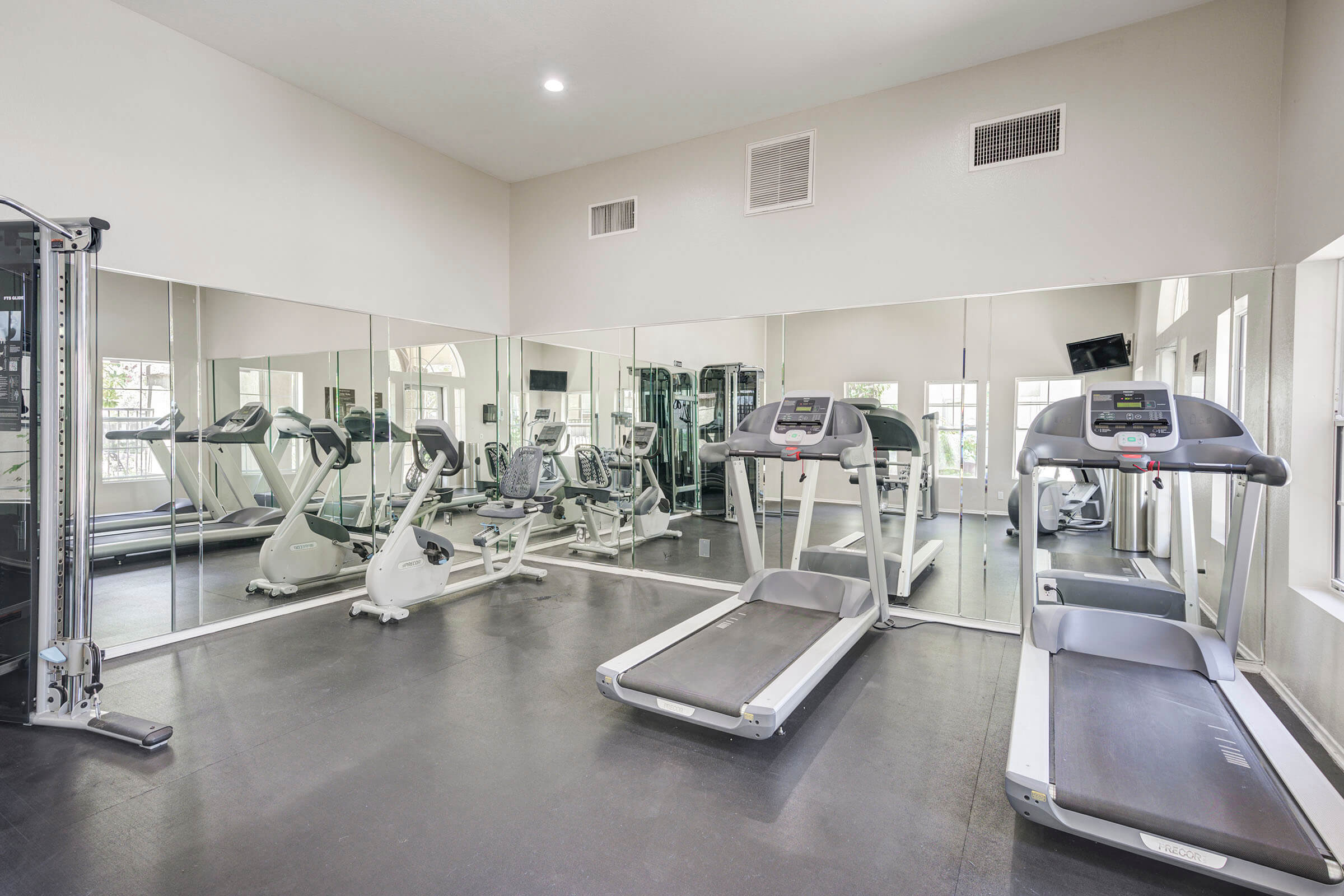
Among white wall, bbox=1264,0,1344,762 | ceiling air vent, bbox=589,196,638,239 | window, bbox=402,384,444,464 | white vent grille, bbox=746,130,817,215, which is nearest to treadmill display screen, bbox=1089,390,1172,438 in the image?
white wall, bbox=1264,0,1344,762

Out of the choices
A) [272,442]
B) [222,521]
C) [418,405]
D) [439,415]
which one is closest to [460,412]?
[439,415]

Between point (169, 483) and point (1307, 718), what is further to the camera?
point (169, 483)

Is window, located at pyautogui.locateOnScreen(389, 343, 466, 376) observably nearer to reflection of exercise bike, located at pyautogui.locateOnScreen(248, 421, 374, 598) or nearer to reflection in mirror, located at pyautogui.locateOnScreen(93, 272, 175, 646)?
reflection of exercise bike, located at pyautogui.locateOnScreen(248, 421, 374, 598)

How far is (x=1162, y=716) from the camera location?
2.39 metres

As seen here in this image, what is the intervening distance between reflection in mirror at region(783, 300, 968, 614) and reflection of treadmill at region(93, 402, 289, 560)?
12.6ft

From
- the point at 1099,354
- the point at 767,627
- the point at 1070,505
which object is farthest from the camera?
the point at 1070,505

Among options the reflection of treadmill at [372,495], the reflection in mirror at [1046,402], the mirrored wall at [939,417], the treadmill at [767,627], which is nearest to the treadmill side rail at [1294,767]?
the mirrored wall at [939,417]

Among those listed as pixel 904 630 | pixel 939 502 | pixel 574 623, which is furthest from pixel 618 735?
pixel 939 502

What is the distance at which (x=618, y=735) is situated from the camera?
2.80 m

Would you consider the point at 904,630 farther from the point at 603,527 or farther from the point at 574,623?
the point at 603,527

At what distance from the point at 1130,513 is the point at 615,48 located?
4.31m

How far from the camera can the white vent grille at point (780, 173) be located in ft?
15.7

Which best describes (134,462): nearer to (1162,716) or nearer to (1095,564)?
(1162,716)

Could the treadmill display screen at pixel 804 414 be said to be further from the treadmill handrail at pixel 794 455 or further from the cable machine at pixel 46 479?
the cable machine at pixel 46 479
